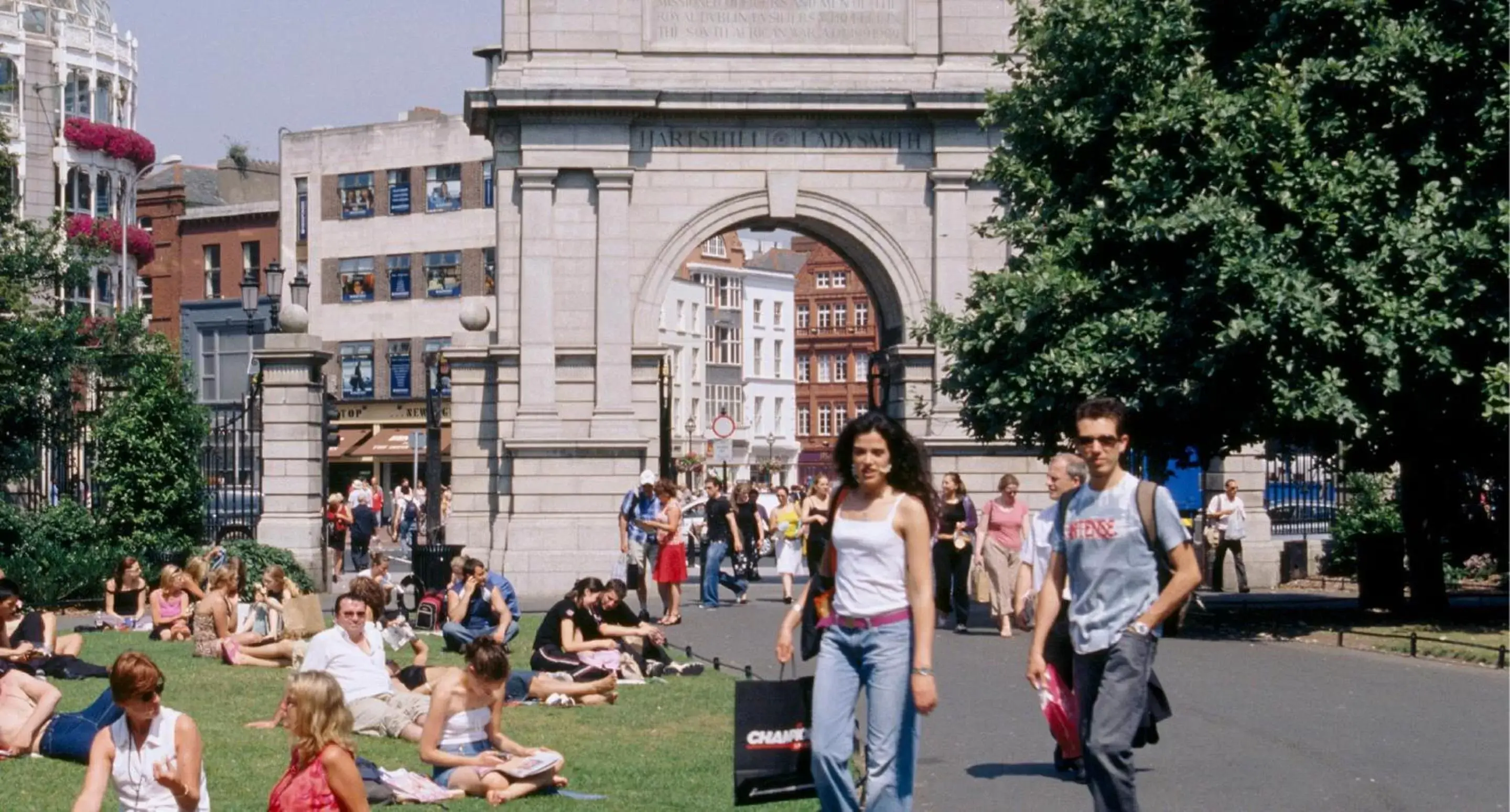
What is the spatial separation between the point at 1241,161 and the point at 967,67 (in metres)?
11.3

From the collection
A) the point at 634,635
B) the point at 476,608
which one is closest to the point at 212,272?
the point at 476,608

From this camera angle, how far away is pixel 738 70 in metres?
33.9

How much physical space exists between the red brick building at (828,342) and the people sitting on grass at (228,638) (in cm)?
10075

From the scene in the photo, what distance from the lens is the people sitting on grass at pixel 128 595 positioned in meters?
27.0

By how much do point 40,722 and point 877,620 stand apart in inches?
283

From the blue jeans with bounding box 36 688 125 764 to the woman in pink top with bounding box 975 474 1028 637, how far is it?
38.9 feet

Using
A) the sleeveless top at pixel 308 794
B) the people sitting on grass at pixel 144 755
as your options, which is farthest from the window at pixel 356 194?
the sleeveless top at pixel 308 794

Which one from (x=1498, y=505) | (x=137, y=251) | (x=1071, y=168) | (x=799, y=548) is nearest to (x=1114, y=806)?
(x=1071, y=168)

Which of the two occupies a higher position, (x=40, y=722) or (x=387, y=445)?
(x=387, y=445)

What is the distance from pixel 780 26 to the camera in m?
34.1

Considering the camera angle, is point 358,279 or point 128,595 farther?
point 358,279

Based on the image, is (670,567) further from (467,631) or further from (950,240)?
(950,240)

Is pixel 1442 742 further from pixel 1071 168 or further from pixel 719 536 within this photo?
pixel 719 536

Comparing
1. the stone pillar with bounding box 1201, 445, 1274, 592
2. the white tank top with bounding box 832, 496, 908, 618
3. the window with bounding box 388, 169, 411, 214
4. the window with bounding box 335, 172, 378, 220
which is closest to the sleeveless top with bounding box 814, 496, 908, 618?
the white tank top with bounding box 832, 496, 908, 618
